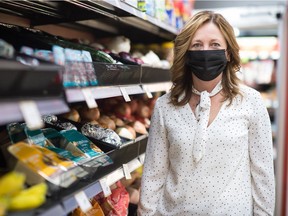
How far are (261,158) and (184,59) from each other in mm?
603

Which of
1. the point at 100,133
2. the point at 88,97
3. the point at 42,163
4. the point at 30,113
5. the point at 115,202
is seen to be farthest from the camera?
the point at 115,202

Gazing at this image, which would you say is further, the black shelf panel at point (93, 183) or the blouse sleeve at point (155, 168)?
the blouse sleeve at point (155, 168)

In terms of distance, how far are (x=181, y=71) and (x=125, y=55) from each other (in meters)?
0.63

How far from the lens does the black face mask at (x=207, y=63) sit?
1980 millimetres

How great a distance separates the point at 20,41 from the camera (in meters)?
1.82

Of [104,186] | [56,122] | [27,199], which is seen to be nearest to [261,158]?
[104,186]

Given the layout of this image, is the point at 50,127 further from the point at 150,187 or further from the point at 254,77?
the point at 254,77

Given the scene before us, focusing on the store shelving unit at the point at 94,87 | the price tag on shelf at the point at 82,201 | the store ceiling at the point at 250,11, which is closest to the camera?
the store shelving unit at the point at 94,87

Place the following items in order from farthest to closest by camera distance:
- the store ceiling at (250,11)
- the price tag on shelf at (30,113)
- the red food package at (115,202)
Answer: the store ceiling at (250,11) → the red food package at (115,202) → the price tag on shelf at (30,113)

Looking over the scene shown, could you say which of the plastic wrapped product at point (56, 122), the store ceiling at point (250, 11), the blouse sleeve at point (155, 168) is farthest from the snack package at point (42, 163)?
the store ceiling at point (250, 11)

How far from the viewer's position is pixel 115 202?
2422 millimetres

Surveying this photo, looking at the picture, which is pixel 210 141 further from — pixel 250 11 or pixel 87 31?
pixel 250 11

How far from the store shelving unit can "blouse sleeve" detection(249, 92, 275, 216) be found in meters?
0.68

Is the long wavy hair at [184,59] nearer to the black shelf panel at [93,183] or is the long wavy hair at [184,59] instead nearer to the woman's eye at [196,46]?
the woman's eye at [196,46]
